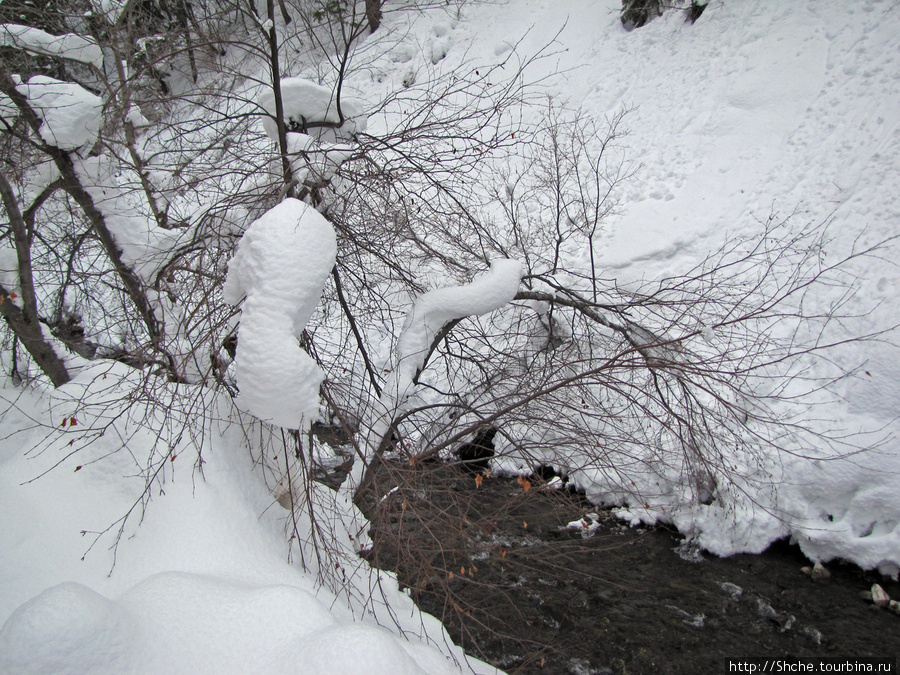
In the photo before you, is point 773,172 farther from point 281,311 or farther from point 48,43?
point 48,43

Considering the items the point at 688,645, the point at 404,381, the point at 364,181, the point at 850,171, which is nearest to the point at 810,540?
→ the point at 688,645

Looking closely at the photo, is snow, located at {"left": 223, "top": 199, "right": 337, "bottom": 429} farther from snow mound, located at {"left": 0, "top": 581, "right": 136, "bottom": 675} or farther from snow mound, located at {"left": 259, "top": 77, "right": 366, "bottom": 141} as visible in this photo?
snow mound, located at {"left": 259, "top": 77, "right": 366, "bottom": 141}

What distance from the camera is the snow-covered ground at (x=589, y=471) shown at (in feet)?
7.47

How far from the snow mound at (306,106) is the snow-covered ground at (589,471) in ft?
2.00

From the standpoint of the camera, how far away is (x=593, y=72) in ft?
35.4

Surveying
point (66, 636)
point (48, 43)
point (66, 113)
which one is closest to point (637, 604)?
point (66, 636)

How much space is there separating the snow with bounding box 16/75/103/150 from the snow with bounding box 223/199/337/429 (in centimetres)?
247

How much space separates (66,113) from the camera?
4.03 metres

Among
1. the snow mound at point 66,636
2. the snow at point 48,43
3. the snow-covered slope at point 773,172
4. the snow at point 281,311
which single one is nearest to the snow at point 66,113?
the snow at point 48,43

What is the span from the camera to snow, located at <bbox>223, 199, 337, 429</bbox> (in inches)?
100.0

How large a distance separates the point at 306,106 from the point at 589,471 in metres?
4.99

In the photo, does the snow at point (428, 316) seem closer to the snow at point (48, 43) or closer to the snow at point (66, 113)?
the snow at point (66, 113)

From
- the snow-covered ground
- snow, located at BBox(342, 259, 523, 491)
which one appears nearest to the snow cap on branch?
snow, located at BBox(342, 259, 523, 491)

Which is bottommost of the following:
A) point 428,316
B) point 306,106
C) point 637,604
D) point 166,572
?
point 637,604
